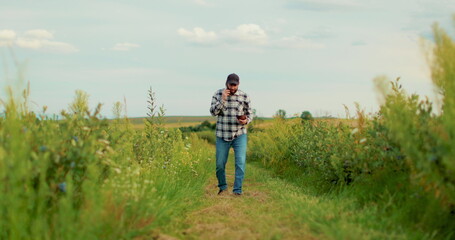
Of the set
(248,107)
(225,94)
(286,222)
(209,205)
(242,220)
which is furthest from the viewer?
(248,107)

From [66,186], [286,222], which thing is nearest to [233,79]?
[286,222]

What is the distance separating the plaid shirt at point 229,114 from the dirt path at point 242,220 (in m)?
1.25

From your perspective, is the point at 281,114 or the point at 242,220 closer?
the point at 242,220

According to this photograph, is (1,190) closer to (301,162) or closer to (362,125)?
(362,125)

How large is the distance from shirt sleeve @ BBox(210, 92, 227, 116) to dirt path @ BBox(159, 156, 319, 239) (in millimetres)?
1648

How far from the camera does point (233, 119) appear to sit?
8.89 metres

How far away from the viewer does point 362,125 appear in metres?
8.02

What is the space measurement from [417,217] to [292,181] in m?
5.68

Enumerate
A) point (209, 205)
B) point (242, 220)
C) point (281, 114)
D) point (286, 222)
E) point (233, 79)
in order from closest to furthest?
point (286, 222) → point (242, 220) → point (209, 205) → point (233, 79) → point (281, 114)

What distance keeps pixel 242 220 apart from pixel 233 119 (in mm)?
3146

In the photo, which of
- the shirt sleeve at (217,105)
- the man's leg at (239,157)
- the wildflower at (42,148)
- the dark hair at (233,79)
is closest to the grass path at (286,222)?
the man's leg at (239,157)

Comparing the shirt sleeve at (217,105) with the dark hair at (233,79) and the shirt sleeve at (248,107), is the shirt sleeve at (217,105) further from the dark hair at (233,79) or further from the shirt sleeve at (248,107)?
the shirt sleeve at (248,107)

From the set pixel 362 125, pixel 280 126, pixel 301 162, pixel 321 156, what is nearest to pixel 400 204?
pixel 362 125

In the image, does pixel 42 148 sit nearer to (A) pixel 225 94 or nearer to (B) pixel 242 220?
(B) pixel 242 220
